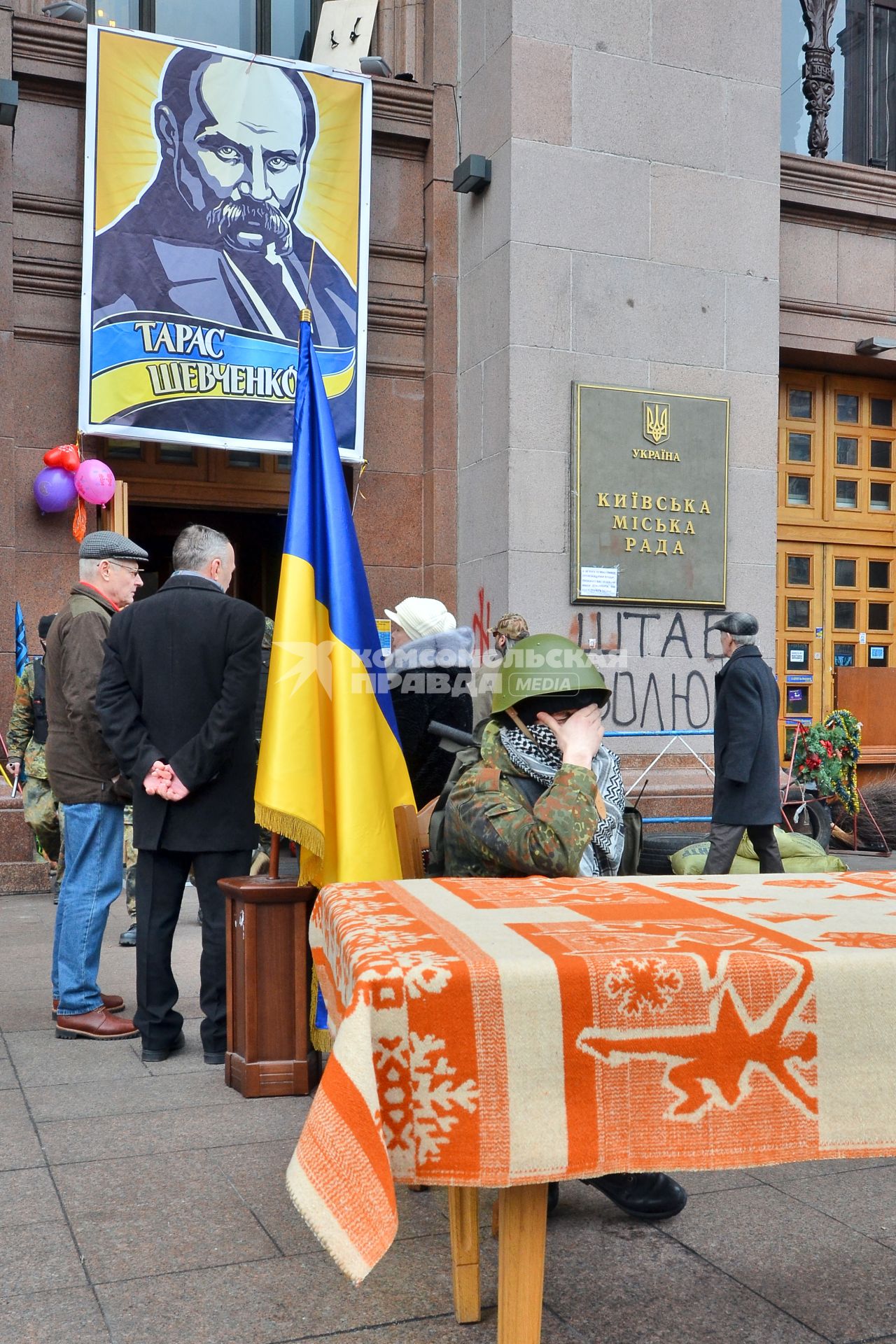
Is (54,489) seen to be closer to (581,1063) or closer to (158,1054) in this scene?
(158,1054)

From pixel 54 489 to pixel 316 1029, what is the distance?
6413 mm

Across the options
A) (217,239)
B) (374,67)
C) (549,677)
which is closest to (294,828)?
(549,677)

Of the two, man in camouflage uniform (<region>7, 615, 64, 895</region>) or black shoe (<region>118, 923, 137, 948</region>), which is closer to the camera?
man in camouflage uniform (<region>7, 615, 64, 895</region>)

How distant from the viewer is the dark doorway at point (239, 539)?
1297cm

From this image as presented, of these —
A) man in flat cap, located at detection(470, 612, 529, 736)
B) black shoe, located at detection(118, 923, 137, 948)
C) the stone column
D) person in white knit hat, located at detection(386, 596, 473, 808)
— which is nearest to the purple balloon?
the stone column

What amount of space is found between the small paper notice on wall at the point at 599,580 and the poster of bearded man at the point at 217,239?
2.31 m

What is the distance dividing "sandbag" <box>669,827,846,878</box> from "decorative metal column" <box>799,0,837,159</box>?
7.46 m

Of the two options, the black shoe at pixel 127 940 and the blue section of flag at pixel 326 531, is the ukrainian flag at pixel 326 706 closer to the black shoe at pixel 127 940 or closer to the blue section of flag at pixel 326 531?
the blue section of flag at pixel 326 531

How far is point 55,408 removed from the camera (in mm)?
10023

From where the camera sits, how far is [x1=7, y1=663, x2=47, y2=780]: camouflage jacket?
23.4 feet

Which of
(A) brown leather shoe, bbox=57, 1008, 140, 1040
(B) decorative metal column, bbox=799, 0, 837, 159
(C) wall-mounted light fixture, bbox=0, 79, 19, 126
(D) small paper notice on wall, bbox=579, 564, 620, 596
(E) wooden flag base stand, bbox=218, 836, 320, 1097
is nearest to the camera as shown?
(E) wooden flag base stand, bbox=218, 836, 320, 1097

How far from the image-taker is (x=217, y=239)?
404 inches

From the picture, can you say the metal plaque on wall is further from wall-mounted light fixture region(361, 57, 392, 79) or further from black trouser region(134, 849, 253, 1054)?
black trouser region(134, 849, 253, 1054)

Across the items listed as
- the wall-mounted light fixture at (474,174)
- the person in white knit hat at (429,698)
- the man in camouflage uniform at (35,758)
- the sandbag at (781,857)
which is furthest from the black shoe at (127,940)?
the wall-mounted light fixture at (474,174)
